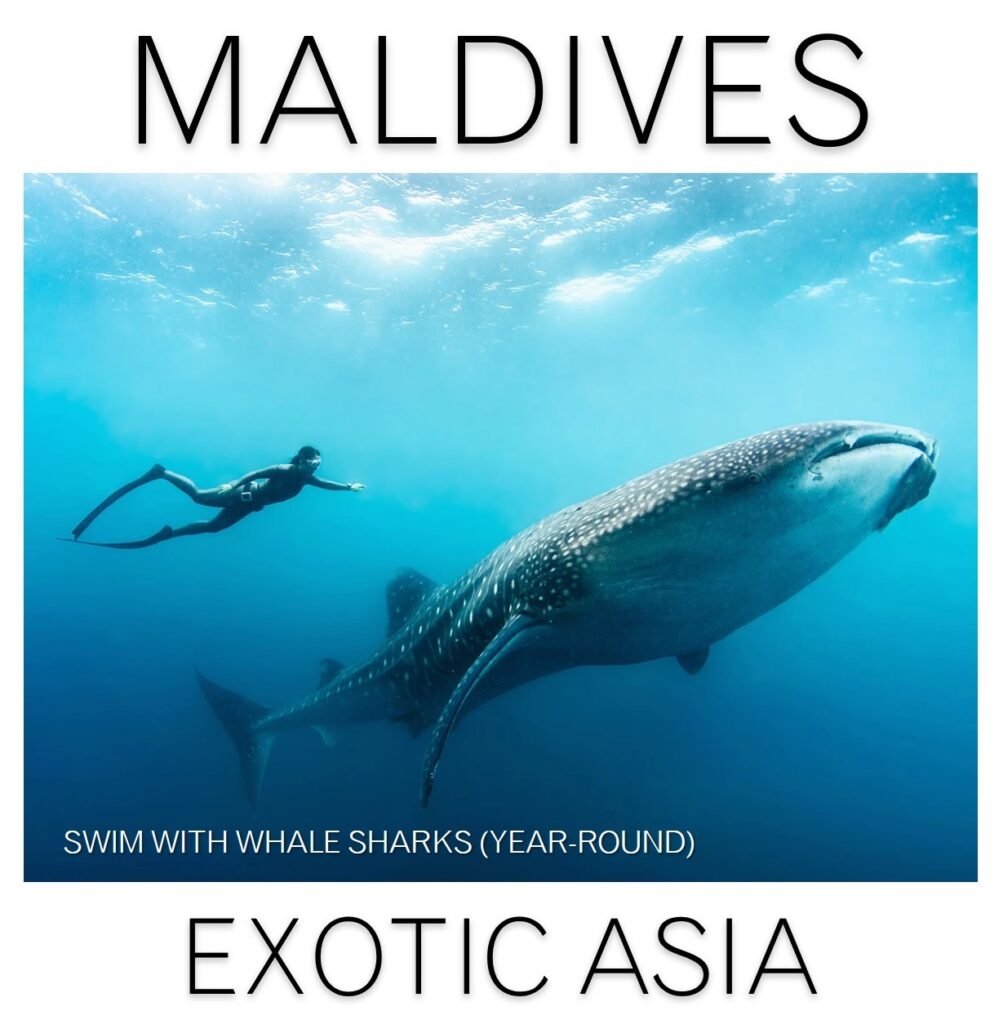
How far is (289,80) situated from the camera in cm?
604

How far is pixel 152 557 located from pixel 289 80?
4635 cm

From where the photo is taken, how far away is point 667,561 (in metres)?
5.16

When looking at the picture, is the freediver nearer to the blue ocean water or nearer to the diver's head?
the diver's head

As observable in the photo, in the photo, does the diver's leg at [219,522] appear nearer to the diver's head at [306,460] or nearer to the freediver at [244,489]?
the freediver at [244,489]

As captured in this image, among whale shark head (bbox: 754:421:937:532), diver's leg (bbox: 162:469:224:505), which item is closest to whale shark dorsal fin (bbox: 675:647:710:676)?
whale shark head (bbox: 754:421:937:532)

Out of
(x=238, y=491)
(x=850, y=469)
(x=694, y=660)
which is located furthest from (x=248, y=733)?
(x=850, y=469)

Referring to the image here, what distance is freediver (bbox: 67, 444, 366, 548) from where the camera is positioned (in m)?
9.95

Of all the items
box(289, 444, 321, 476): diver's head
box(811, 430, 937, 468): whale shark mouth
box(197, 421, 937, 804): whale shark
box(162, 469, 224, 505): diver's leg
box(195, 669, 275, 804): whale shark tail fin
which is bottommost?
box(195, 669, 275, 804): whale shark tail fin

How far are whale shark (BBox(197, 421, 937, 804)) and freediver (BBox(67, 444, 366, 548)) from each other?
3.42 meters

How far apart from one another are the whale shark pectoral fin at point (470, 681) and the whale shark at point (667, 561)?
0.01m

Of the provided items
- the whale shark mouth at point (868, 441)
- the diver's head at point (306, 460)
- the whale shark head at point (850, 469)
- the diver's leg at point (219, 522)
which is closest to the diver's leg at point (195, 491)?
the diver's leg at point (219, 522)

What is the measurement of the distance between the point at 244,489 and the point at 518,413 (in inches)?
1644

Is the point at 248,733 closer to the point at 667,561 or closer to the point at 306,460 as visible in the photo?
the point at 306,460
